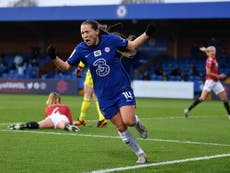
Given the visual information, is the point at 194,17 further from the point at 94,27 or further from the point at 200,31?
the point at 94,27

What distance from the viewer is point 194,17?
121 feet

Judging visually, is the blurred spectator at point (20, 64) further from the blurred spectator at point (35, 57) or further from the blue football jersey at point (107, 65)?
the blue football jersey at point (107, 65)

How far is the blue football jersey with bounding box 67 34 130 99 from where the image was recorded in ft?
28.1

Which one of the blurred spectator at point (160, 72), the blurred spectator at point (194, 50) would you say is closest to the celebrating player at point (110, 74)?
the blurred spectator at point (160, 72)

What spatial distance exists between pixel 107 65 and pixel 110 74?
136mm

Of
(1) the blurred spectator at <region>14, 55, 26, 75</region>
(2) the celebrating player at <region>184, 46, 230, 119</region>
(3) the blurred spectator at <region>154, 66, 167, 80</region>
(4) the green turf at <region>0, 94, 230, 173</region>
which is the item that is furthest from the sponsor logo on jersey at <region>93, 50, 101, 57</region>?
(1) the blurred spectator at <region>14, 55, 26, 75</region>

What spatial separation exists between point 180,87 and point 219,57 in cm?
777

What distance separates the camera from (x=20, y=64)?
146 feet

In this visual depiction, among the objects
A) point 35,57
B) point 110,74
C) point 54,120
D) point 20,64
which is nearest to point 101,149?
point 110,74

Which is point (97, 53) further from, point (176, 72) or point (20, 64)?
point (20, 64)

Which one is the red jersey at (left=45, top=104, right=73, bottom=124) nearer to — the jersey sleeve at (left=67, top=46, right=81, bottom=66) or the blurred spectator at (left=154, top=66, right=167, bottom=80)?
the jersey sleeve at (left=67, top=46, right=81, bottom=66)

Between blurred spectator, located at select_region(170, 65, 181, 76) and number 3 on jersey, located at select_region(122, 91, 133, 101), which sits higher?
number 3 on jersey, located at select_region(122, 91, 133, 101)

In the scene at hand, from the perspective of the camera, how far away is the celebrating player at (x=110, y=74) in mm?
8523

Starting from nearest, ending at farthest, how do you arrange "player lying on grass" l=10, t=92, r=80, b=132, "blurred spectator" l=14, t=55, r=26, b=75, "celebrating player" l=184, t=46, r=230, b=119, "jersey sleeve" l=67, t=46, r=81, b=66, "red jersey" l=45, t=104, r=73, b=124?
"jersey sleeve" l=67, t=46, r=81, b=66 < "player lying on grass" l=10, t=92, r=80, b=132 < "red jersey" l=45, t=104, r=73, b=124 < "celebrating player" l=184, t=46, r=230, b=119 < "blurred spectator" l=14, t=55, r=26, b=75
